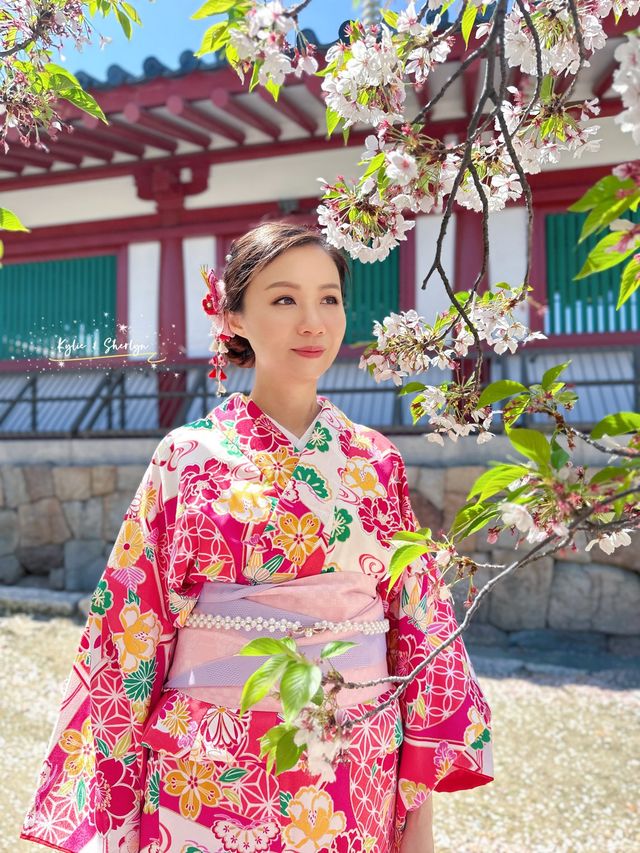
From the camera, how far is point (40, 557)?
6.38 m

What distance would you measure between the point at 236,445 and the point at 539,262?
514 centimetres

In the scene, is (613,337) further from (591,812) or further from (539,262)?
(591,812)

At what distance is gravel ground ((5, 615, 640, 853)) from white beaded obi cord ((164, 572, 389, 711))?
187cm

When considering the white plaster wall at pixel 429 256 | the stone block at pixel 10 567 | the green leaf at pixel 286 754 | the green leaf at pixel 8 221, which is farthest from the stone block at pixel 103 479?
the green leaf at pixel 286 754

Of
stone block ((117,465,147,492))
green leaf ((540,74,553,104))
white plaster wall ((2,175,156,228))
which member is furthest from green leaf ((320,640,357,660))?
white plaster wall ((2,175,156,228))

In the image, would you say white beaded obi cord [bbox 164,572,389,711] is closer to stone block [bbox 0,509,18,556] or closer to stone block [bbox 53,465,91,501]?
stone block [bbox 53,465,91,501]

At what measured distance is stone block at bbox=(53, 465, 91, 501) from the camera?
6.09 m

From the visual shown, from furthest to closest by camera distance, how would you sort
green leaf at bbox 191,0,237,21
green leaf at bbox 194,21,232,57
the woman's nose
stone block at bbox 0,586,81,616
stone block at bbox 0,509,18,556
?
stone block at bbox 0,509,18,556 < stone block at bbox 0,586,81,616 < the woman's nose < green leaf at bbox 194,21,232,57 < green leaf at bbox 191,0,237,21

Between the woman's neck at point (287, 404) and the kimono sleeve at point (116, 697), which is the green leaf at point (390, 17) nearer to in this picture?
the woman's neck at point (287, 404)

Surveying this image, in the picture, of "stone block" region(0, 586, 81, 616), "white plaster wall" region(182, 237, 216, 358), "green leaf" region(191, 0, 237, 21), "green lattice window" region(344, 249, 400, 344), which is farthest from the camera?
"white plaster wall" region(182, 237, 216, 358)

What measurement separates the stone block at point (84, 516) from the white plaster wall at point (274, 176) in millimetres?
2999

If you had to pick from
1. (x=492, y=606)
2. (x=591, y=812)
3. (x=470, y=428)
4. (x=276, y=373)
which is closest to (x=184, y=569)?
(x=276, y=373)

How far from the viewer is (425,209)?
1053 millimetres

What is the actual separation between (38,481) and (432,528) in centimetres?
342
